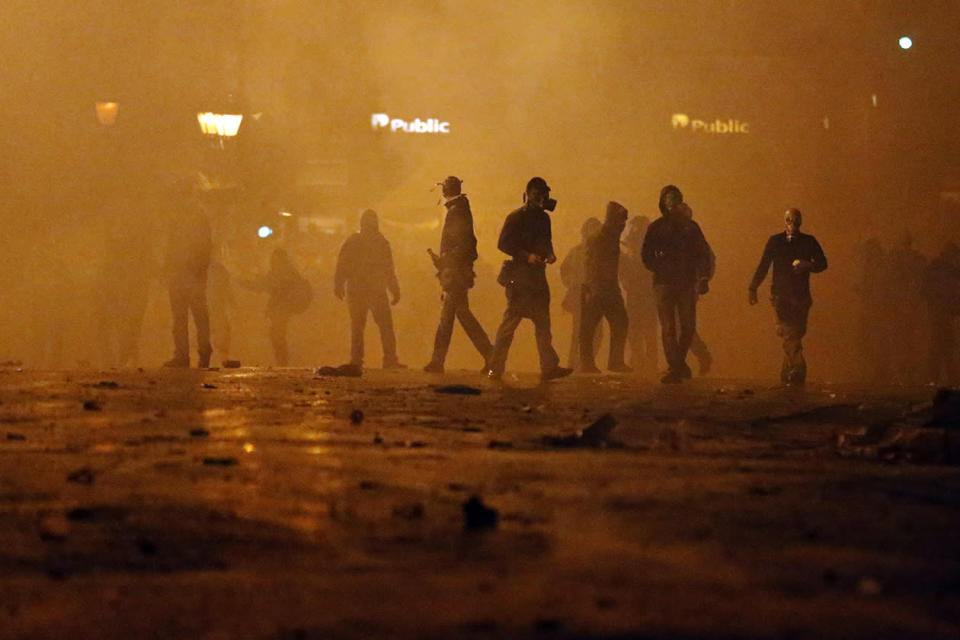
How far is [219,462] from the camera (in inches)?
249

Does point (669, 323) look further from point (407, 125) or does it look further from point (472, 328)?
point (407, 125)

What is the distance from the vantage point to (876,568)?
13.7 feet

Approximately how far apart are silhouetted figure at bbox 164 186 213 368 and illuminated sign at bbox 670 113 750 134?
90.9ft

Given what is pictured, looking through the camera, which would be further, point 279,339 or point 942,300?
point 279,339

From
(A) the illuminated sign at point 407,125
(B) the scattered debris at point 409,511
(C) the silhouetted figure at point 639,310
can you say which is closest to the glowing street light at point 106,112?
(A) the illuminated sign at point 407,125

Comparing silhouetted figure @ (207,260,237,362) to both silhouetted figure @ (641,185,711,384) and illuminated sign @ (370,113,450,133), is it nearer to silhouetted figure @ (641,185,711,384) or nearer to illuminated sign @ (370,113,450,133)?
silhouetted figure @ (641,185,711,384)

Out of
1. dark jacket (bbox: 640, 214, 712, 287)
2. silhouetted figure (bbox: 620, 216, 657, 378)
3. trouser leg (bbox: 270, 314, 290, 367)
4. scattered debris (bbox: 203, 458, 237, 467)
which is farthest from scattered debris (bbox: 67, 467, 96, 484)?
trouser leg (bbox: 270, 314, 290, 367)

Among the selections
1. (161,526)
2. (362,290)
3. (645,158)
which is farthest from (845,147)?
(161,526)

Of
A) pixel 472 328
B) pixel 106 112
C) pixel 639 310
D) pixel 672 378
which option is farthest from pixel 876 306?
pixel 106 112

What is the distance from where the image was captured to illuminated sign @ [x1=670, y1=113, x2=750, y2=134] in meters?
41.7

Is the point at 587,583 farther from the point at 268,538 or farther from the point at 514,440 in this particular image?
the point at 514,440

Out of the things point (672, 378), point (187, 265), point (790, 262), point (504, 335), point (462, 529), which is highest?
point (187, 265)

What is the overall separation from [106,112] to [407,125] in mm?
12699

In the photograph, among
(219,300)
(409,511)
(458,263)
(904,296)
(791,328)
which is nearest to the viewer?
(409,511)
